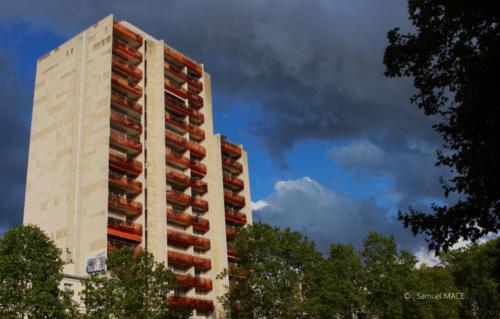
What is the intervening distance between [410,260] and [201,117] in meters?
40.0

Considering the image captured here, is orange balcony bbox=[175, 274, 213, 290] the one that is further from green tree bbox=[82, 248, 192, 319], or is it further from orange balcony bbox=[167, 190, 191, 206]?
green tree bbox=[82, 248, 192, 319]

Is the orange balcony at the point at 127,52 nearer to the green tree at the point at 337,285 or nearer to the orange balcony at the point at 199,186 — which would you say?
the orange balcony at the point at 199,186

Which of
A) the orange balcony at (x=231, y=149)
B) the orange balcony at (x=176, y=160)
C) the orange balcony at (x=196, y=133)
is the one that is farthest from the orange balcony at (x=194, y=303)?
the orange balcony at (x=231, y=149)

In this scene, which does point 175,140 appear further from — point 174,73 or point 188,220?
point 188,220

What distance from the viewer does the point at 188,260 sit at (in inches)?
3009

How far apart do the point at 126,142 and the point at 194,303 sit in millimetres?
23841

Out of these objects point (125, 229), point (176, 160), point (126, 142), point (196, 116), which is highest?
point (196, 116)

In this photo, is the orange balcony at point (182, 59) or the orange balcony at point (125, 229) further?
the orange balcony at point (182, 59)

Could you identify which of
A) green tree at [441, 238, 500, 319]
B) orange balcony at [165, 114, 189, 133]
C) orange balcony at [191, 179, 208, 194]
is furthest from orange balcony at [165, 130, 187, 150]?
green tree at [441, 238, 500, 319]

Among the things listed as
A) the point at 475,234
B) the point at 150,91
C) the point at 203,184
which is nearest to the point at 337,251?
the point at 203,184

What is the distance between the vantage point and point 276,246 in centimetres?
5941

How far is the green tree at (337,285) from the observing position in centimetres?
6219

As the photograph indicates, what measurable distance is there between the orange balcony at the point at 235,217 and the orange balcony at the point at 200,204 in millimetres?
7200

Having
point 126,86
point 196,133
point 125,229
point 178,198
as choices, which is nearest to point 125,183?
point 125,229
